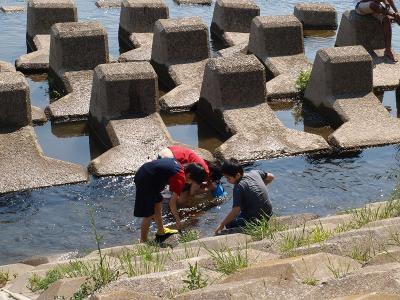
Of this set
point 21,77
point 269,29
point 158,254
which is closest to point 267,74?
point 269,29

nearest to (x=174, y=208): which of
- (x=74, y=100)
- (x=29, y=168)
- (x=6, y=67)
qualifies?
(x=29, y=168)

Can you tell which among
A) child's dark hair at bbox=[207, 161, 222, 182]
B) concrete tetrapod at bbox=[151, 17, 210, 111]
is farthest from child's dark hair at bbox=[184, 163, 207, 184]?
concrete tetrapod at bbox=[151, 17, 210, 111]

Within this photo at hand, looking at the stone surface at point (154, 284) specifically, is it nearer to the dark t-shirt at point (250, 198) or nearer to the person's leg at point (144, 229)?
the dark t-shirt at point (250, 198)

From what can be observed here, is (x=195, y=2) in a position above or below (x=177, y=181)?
below

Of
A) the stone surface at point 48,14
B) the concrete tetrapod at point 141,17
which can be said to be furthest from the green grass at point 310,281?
the stone surface at point 48,14

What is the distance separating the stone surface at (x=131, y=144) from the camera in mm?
11461

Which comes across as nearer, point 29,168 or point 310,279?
point 310,279

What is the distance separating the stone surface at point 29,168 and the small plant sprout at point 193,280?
5.17 m

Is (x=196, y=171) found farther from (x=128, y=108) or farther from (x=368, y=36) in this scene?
(x=368, y=36)

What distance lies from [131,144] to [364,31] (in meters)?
5.84

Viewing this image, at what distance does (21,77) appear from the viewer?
12.5 metres

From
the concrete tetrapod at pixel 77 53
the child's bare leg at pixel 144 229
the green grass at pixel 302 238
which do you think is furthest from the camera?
the concrete tetrapod at pixel 77 53

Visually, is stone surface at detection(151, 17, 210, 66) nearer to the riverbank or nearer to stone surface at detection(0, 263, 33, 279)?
stone surface at detection(0, 263, 33, 279)

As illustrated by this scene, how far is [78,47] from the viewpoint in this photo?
47.8 ft
